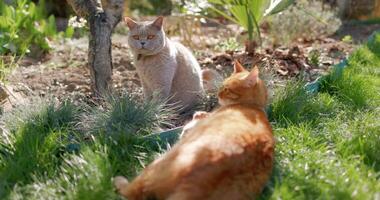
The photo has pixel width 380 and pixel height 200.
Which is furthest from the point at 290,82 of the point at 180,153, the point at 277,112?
the point at 180,153

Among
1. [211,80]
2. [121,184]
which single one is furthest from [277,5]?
[121,184]

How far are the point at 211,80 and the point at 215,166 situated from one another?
206 cm

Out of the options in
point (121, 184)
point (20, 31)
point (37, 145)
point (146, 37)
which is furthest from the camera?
point (20, 31)

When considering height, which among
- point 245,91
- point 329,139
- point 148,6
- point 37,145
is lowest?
point 329,139

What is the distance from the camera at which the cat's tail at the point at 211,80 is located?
4379mm

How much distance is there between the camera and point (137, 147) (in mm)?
3455

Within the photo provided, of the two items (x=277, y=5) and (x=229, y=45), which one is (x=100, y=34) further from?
(x=229, y=45)

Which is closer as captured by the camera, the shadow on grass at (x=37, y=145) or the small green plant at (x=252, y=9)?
the shadow on grass at (x=37, y=145)

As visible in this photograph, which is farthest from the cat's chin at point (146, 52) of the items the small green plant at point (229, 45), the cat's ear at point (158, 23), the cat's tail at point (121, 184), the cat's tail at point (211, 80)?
the small green plant at point (229, 45)

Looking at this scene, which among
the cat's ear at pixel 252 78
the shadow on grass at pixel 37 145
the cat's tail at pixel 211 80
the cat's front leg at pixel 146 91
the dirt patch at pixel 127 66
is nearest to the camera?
the shadow on grass at pixel 37 145

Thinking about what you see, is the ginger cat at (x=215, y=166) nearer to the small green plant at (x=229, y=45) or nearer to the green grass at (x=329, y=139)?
the green grass at (x=329, y=139)

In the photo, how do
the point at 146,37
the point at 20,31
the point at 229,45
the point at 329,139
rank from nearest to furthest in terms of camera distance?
1. the point at 329,139
2. the point at 146,37
3. the point at 20,31
4. the point at 229,45

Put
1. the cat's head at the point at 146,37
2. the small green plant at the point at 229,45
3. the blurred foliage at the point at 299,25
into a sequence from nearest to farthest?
the cat's head at the point at 146,37 → the small green plant at the point at 229,45 → the blurred foliage at the point at 299,25

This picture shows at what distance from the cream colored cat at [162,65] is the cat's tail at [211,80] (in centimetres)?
11
